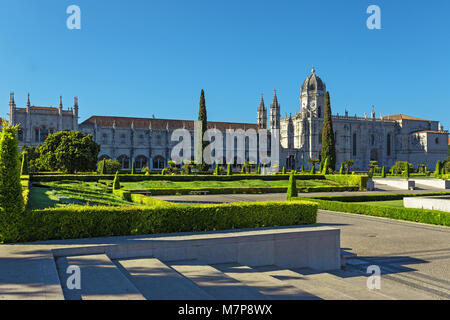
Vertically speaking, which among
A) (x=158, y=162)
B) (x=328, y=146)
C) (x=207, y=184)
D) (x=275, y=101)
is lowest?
(x=207, y=184)

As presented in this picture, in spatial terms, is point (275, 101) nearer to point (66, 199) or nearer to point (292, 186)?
point (292, 186)

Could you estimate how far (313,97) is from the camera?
82062 mm

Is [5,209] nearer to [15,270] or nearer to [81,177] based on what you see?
[15,270]

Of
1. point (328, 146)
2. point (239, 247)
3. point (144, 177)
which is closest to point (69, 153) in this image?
point (144, 177)

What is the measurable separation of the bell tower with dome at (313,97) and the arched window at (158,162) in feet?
110

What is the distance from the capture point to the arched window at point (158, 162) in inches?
2854

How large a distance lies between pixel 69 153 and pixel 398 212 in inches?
1254

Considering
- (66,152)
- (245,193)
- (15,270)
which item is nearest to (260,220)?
(15,270)

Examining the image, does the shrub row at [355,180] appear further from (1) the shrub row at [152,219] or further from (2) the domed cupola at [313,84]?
(2) the domed cupola at [313,84]

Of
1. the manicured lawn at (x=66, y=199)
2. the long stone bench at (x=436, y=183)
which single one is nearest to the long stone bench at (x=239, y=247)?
the manicured lawn at (x=66, y=199)

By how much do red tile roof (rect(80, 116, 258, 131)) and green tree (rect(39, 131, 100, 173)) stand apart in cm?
2814

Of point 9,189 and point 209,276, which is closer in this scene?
point 209,276

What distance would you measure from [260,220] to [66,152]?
105 ft

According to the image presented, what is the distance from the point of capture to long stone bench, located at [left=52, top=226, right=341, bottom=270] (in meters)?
7.25
